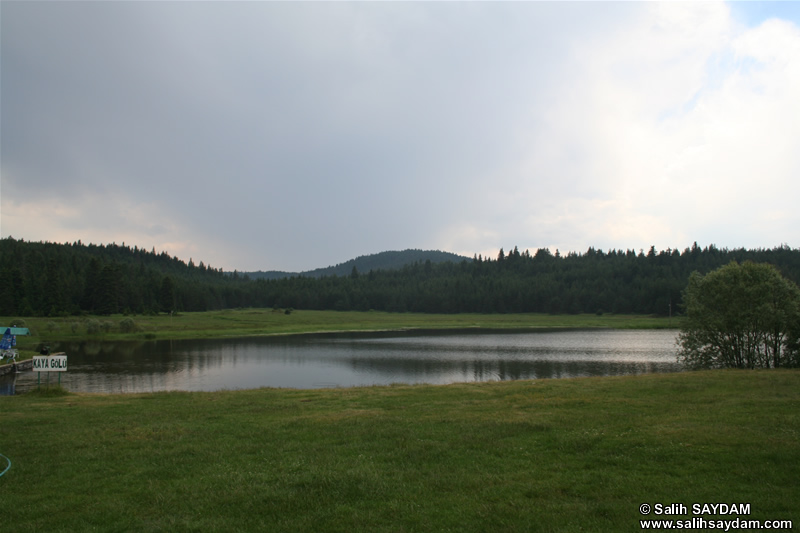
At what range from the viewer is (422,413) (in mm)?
15445

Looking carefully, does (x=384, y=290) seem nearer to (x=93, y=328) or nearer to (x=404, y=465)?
(x=93, y=328)

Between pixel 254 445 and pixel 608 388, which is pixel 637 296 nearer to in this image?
pixel 608 388

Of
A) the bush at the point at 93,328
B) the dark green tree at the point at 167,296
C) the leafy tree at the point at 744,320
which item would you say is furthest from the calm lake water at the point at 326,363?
the dark green tree at the point at 167,296

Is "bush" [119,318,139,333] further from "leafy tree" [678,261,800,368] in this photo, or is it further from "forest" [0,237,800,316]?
"leafy tree" [678,261,800,368]

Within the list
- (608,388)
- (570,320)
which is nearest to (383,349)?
(608,388)

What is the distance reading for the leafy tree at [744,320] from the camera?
33688 mm

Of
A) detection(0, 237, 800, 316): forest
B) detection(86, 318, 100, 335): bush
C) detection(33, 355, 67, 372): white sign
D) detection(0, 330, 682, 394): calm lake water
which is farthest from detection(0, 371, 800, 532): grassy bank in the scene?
detection(0, 237, 800, 316): forest

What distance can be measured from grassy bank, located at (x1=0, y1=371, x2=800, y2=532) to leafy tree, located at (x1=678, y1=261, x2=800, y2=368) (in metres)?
22.2

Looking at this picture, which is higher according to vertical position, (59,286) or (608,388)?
(59,286)

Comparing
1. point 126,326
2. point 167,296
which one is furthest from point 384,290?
point 126,326

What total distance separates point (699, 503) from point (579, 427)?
4813 mm

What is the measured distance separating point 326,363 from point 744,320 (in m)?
36.3

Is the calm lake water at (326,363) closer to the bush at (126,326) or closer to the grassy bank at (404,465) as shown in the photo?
the bush at (126,326)

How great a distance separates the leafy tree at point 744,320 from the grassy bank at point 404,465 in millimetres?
22214
